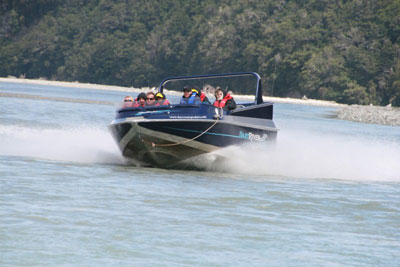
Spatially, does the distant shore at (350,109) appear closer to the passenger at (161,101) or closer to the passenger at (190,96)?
the passenger at (190,96)

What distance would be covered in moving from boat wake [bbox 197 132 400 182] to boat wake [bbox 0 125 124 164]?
8.86ft

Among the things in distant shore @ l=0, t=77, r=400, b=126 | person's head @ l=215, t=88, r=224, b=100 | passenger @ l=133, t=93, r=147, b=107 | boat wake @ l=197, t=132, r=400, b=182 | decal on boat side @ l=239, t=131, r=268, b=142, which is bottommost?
distant shore @ l=0, t=77, r=400, b=126

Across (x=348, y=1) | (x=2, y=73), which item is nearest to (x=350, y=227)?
(x=348, y=1)

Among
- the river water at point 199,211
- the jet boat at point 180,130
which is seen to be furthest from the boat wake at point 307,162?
the jet boat at point 180,130

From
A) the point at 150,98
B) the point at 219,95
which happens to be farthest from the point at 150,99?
the point at 219,95

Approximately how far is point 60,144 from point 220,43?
84887mm

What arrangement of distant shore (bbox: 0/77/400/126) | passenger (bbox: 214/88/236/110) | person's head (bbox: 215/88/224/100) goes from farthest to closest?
distant shore (bbox: 0/77/400/126) < person's head (bbox: 215/88/224/100) < passenger (bbox: 214/88/236/110)

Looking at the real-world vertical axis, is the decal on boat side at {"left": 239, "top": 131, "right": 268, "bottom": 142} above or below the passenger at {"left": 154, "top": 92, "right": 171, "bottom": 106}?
below

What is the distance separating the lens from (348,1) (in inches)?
3851

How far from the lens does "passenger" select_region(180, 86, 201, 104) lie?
14.7 meters

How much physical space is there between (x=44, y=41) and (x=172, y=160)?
123m

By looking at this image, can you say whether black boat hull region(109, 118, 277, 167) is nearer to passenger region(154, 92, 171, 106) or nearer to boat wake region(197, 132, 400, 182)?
boat wake region(197, 132, 400, 182)

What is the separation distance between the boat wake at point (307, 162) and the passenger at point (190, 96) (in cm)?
106

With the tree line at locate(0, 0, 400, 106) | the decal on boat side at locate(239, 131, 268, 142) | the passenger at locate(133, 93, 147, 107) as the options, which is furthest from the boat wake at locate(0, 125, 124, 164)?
the tree line at locate(0, 0, 400, 106)
